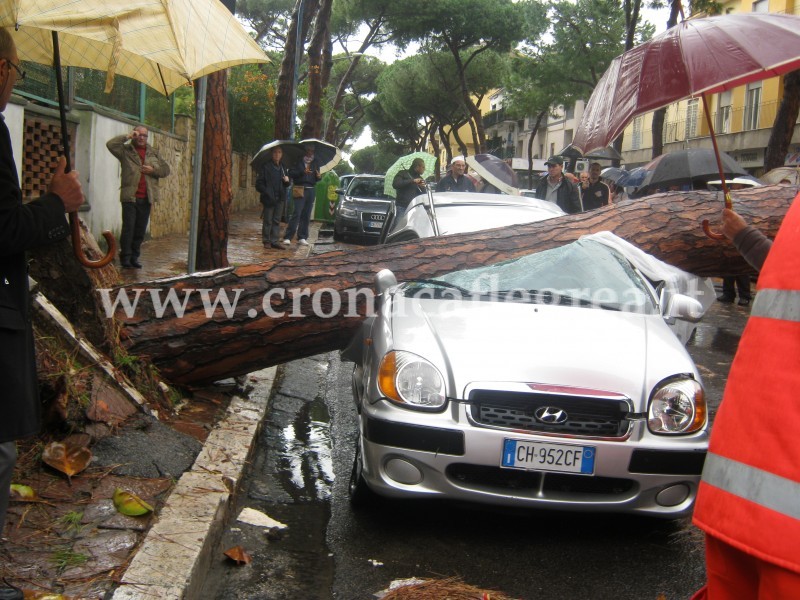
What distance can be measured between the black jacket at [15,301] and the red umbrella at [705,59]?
108 inches

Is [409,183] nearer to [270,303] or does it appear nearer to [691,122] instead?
[270,303]

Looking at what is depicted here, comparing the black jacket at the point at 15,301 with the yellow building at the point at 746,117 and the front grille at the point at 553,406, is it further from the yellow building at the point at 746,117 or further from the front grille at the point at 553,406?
the yellow building at the point at 746,117

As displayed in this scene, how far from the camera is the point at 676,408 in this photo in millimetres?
3881

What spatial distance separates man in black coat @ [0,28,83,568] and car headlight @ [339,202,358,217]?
1735 centimetres

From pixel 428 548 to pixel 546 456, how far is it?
689mm

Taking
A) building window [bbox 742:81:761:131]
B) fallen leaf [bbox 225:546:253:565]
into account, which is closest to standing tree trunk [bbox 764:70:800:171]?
fallen leaf [bbox 225:546:253:565]

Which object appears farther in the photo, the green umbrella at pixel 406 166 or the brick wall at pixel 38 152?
the green umbrella at pixel 406 166

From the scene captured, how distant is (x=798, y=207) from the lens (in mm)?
1727

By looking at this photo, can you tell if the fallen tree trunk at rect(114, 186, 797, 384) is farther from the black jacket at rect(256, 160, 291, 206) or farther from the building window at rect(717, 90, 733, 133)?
the building window at rect(717, 90, 733, 133)

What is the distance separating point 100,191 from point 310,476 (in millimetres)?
8842

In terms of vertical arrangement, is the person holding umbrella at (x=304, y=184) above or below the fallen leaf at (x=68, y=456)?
above

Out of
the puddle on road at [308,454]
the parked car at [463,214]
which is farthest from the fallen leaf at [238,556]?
the parked car at [463,214]

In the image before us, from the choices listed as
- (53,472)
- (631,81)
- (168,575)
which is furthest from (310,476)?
(631,81)

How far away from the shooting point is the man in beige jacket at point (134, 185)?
1036 centimetres
